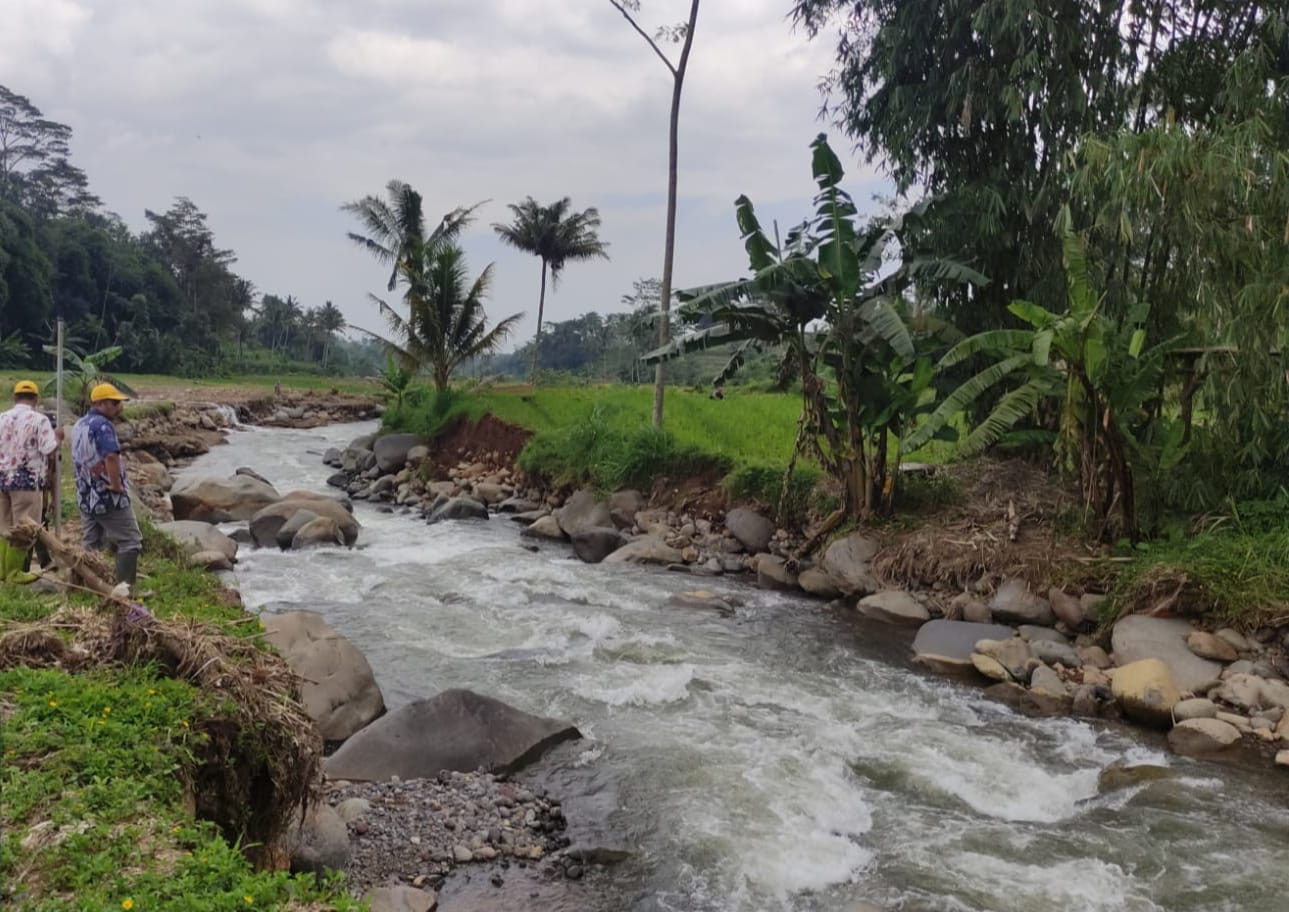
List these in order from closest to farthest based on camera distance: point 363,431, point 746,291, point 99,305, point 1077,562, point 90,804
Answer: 1. point 90,804
2. point 1077,562
3. point 746,291
4. point 363,431
5. point 99,305

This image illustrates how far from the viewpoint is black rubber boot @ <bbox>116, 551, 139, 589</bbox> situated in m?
6.65

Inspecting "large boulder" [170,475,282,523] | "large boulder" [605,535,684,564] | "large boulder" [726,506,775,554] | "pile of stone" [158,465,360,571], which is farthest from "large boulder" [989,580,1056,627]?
"large boulder" [170,475,282,523]

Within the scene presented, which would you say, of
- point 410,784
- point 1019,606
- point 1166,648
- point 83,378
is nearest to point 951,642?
point 1019,606

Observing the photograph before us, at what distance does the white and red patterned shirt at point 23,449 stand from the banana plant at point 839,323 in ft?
22.1

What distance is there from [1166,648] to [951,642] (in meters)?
1.80

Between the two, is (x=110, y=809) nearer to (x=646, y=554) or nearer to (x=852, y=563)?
(x=852, y=563)

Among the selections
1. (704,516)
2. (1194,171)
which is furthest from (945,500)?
(1194,171)

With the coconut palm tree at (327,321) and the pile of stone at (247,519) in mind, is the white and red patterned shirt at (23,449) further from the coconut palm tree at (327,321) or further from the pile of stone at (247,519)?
the coconut palm tree at (327,321)

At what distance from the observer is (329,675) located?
6.90m

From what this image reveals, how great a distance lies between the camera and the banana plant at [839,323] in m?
10.9

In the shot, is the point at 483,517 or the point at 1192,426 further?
the point at 483,517

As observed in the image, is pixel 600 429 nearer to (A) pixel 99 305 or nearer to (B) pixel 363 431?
(B) pixel 363 431

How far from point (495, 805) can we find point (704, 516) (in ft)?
27.9

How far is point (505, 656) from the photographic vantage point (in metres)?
8.75
